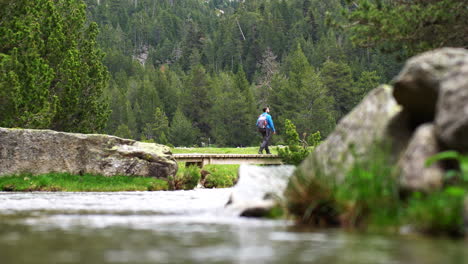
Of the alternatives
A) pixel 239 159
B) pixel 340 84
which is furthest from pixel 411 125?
pixel 340 84

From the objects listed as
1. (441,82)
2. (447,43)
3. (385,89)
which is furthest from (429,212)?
(447,43)

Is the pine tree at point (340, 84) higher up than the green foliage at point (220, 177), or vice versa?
the pine tree at point (340, 84)

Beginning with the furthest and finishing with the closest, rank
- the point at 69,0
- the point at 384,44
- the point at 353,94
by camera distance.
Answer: the point at 353,94 < the point at 69,0 < the point at 384,44

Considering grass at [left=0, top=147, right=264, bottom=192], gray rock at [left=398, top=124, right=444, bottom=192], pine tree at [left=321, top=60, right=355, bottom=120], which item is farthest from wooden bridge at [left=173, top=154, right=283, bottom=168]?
pine tree at [left=321, top=60, right=355, bottom=120]

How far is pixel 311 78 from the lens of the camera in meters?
108

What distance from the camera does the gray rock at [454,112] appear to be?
28.7 feet

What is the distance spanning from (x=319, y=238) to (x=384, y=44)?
15.7 m

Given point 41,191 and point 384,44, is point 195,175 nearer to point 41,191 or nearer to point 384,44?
point 41,191

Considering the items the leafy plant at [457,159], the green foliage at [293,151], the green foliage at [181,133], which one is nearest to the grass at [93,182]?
the green foliage at [293,151]

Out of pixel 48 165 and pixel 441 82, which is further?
pixel 48 165

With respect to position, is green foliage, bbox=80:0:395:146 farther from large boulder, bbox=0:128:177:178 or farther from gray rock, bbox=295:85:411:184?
gray rock, bbox=295:85:411:184

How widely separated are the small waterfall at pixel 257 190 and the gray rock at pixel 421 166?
231 cm

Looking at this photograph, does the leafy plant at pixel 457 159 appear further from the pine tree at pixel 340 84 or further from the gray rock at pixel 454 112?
the pine tree at pixel 340 84

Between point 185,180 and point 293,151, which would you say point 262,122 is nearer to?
point 293,151
